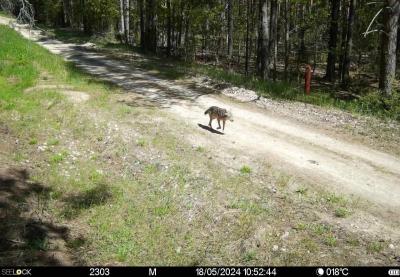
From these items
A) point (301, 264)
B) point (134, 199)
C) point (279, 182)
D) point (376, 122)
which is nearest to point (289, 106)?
point (376, 122)

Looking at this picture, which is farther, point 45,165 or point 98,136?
point 98,136

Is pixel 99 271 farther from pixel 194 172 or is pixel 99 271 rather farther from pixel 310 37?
pixel 310 37

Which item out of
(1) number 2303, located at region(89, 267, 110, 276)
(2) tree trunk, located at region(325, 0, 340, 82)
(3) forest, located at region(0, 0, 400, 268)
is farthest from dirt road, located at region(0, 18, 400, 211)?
(2) tree trunk, located at region(325, 0, 340, 82)

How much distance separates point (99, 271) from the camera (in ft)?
25.8

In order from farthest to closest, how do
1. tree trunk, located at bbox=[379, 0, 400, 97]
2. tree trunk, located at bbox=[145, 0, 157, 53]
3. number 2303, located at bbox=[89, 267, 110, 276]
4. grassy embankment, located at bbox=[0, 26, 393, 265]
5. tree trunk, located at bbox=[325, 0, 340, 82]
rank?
tree trunk, located at bbox=[145, 0, 157, 53]
tree trunk, located at bbox=[325, 0, 340, 82]
tree trunk, located at bbox=[379, 0, 400, 97]
grassy embankment, located at bbox=[0, 26, 393, 265]
number 2303, located at bbox=[89, 267, 110, 276]

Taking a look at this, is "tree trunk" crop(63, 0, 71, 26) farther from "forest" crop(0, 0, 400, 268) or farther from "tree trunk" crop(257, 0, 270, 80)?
"tree trunk" crop(257, 0, 270, 80)

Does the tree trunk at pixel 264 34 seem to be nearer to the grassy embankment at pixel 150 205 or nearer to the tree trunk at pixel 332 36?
the tree trunk at pixel 332 36

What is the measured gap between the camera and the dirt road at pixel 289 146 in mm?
10555

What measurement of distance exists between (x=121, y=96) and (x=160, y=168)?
7564mm

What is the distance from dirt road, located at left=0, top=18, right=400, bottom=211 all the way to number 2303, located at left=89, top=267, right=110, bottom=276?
5753 millimetres

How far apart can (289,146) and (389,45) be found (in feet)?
27.2

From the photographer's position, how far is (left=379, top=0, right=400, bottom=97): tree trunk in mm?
17292

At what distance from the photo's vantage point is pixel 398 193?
32.7 ft

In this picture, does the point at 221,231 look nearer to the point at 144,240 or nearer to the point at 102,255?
the point at 144,240
